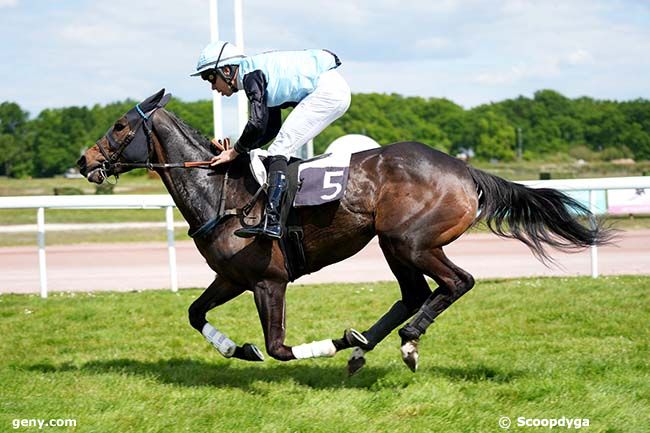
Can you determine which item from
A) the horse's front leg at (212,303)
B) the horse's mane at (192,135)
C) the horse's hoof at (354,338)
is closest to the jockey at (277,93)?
the horse's mane at (192,135)

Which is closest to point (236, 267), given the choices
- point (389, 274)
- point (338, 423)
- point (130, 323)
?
point (338, 423)

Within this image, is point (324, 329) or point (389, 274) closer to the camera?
point (324, 329)

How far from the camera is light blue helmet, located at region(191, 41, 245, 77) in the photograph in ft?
16.7

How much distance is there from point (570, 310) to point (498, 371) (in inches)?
87.8

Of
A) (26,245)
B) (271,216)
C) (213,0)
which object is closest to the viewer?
(271,216)

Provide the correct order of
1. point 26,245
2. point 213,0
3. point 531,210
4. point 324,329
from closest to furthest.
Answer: point 531,210 → point 324,329 → point 213,0 → point 26,245

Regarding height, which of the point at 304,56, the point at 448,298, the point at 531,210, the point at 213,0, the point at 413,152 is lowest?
the point at 448,298

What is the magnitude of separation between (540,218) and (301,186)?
1669mm

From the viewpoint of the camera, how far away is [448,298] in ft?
16.9

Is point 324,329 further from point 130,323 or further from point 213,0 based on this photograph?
point 213,0

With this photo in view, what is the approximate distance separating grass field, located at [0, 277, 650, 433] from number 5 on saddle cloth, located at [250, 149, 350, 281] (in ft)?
3.08

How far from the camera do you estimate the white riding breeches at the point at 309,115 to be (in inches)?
201

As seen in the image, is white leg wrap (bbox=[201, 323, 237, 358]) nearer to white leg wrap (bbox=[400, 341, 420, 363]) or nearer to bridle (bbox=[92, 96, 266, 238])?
Result: bridle (bbox=[92, 96, 266, 238])

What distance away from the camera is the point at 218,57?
5086 mm
